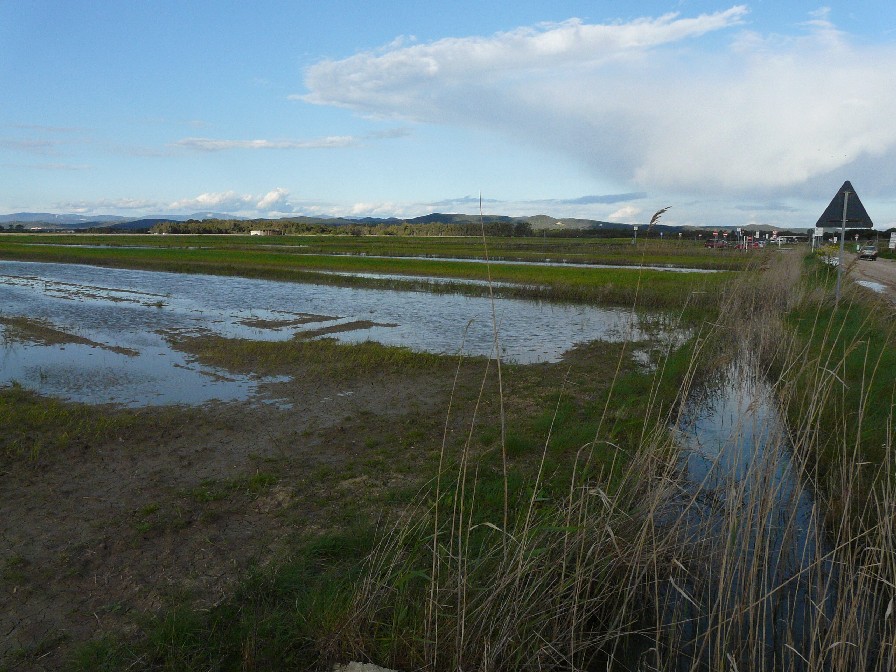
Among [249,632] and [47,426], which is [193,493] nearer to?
[249,632]

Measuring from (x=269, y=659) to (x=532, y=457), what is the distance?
13.1 feet

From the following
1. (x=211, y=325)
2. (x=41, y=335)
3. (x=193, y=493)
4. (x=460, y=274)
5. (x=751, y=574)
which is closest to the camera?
(x=751, y=574)

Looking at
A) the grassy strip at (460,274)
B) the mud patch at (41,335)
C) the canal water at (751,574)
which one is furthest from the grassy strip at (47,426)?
the grassy strip at (460,274)

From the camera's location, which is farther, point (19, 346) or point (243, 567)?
point (19, 346)

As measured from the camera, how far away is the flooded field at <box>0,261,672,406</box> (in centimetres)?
1081

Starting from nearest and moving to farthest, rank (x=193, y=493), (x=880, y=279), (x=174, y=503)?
(x=174, y=503) → (x=193, y=493) → (x=880, y=279)

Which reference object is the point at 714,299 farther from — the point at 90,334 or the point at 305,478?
the point at 90,334

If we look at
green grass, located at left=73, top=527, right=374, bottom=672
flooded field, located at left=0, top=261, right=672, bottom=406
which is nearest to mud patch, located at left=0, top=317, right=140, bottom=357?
flooded field, located at left=0, top=261, right=672, bottom=406

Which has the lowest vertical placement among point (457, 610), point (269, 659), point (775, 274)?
point (269, 659)

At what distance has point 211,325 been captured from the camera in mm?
17188

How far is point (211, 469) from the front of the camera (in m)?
6.62

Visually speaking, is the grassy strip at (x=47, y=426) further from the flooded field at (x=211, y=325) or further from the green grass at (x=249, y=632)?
the green grass at (x=249, y=632)

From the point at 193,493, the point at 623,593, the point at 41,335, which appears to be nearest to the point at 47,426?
the point at 193,493

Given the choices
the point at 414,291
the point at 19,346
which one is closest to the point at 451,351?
the point at 19,346
